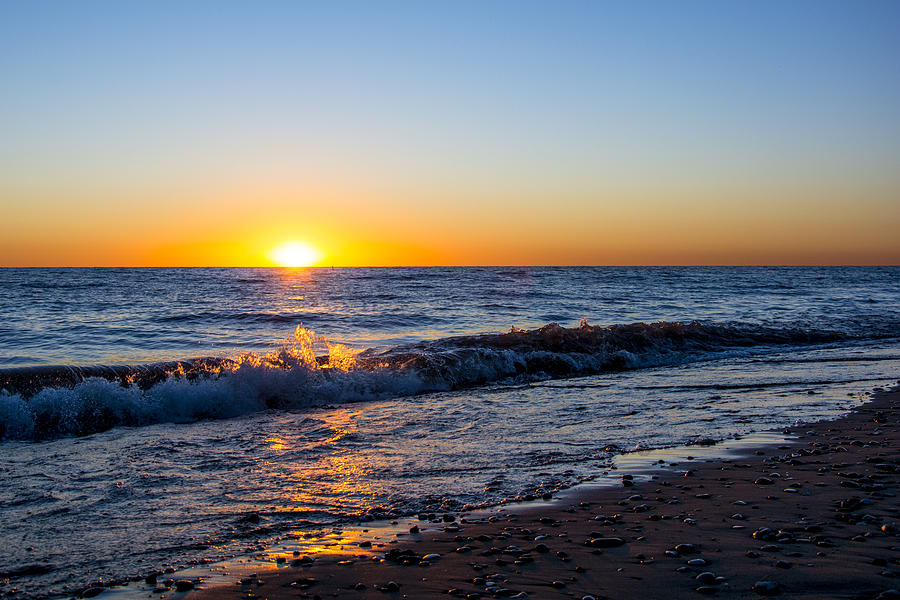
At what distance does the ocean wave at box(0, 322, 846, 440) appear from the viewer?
8.85 m

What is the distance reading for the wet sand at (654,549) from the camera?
313cm

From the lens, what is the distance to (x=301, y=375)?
11.1 metres

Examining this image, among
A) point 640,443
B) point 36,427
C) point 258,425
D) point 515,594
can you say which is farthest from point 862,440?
point 36,427

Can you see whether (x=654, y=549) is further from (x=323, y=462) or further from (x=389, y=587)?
(x=323, y=462)

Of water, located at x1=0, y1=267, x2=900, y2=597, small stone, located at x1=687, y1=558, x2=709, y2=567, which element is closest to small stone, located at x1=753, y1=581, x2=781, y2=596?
small stone, located at x1=687, y1=558, x2=709, y2=567

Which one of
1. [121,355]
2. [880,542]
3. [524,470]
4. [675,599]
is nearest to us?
[675,599]

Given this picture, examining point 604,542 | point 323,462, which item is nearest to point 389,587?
point 604,542

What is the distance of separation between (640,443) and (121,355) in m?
12.0

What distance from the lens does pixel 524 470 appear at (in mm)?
5613

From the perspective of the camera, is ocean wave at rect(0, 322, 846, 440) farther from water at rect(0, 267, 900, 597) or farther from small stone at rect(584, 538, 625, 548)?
small stone at rect(584, 538, 625, 548)

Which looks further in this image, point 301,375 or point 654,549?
point 301,375

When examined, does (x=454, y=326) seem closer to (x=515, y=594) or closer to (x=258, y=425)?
(x=258, y=425)

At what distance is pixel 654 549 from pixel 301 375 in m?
8.34

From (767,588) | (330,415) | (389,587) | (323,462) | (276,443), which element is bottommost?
(330,415)
